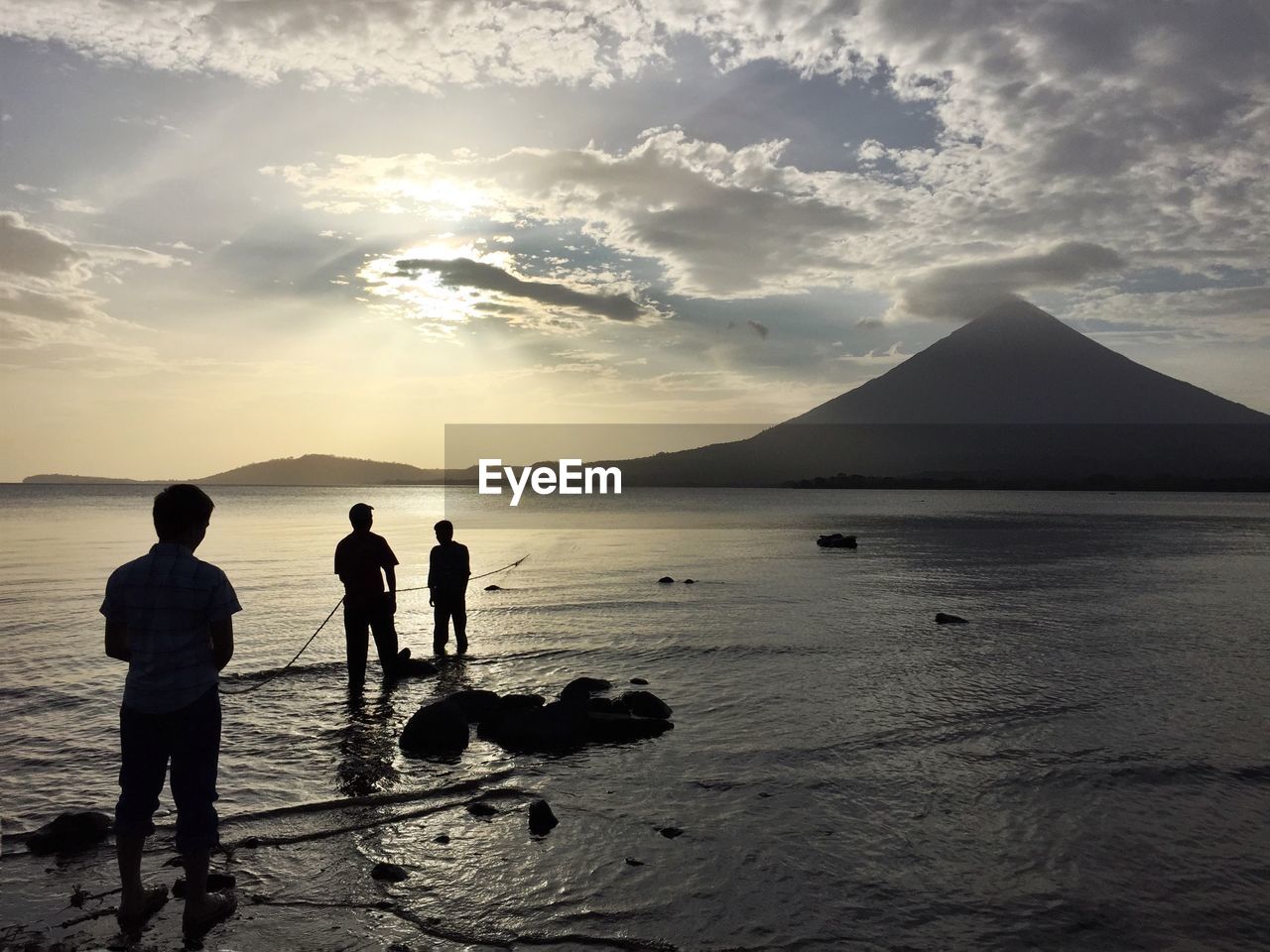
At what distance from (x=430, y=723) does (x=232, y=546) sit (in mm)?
41738

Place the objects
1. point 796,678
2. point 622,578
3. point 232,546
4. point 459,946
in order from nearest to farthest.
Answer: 1. point 459,946
2. point 796,678
3. point 622,578
4. point 232,546

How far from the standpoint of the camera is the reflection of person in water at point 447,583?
1527 cm

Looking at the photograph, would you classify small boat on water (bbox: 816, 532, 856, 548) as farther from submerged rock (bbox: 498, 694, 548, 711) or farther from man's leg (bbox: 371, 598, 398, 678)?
submerged rock (bbox: 498, 694, 548, 711)

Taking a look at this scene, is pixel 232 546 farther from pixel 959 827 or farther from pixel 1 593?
pixel 959 827

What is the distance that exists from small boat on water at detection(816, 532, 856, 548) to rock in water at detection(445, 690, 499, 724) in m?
40.5

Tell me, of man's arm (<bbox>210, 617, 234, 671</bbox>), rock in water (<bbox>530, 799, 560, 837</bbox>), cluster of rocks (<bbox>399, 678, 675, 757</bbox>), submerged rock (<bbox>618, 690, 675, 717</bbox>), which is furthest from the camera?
submerged rock (<bbox>618, 690, 675, 717</bbox>)

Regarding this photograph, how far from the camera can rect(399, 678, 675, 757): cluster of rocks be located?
977cm

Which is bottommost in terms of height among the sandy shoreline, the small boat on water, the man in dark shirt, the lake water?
the small boat on water

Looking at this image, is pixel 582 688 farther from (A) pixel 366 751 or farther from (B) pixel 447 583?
(B) pixel 447 583

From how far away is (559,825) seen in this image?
7605mm

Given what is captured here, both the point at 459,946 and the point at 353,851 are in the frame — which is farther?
the point at 353,851

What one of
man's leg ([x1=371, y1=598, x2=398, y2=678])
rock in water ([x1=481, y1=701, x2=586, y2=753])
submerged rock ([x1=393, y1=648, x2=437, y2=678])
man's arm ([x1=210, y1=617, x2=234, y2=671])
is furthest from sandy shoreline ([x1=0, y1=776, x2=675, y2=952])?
submerged rock ([x1=393, y1=648, x2=437, y2=678])

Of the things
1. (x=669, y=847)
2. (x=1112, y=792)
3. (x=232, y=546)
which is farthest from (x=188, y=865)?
(x=232, y=546)

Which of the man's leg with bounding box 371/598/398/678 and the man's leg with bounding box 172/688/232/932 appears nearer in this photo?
the man's leg with bounding box 172/688/232/932
